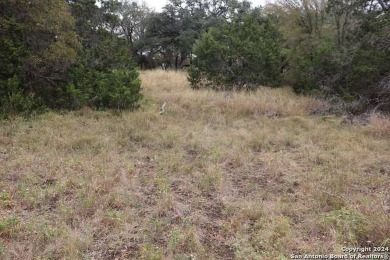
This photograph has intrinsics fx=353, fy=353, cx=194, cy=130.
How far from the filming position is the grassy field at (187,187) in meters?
3.54

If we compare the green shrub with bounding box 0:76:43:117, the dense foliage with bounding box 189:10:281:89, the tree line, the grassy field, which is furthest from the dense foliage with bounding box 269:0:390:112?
the green shrub with bounding box 0:76:43:117

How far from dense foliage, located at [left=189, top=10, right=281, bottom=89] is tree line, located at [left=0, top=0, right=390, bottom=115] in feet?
0.12

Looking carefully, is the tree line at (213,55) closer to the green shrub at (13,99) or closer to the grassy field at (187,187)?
the green shrub at (13,99)

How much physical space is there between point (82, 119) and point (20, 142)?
6.83 ft

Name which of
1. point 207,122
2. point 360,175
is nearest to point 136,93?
point 207,122

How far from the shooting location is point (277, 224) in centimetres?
386

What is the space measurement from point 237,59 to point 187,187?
9217mm

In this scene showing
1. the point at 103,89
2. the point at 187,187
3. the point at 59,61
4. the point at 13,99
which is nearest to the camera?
the point at 187,187

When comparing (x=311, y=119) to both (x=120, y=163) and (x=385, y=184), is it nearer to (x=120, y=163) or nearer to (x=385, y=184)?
(x=385, y=184)

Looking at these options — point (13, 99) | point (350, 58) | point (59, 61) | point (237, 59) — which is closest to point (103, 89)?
point (59, 61)

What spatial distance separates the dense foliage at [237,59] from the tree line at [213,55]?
0.04m

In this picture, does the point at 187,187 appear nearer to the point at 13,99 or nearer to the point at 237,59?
the point at 13,99

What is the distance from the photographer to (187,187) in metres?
5.03

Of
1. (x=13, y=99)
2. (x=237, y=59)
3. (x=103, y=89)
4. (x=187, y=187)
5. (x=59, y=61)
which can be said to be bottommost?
(x=187, y=187)
